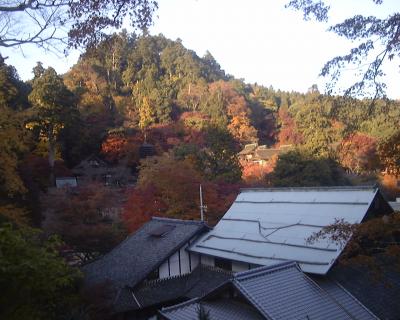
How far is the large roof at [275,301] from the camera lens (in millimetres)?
9188

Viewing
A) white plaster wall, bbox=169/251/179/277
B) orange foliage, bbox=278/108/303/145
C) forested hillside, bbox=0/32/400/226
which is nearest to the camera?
forested hillside, bbox=0/32/400/226

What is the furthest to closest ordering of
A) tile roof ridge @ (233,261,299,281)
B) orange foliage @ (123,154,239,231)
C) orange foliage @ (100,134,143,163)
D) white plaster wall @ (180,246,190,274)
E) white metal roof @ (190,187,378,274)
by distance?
orange foliage @ (100,134,143,163), orange foliage @ (123,154,239,231), white plaster wall @ (180,246,190,274), white metal roof @ (190,187,378,274), tile roof ridge @ (233,261,299,281)

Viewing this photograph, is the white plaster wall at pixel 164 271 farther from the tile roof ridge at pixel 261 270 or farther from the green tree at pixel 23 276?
the green tree at pixel 23 276

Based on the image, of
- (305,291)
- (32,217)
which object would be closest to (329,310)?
(305,291)

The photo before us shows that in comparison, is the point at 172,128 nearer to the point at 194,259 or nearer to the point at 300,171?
the point at 300,171

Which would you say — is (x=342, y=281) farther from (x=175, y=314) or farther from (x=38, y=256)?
(x=38, y=256)

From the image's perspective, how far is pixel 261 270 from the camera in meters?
10.1

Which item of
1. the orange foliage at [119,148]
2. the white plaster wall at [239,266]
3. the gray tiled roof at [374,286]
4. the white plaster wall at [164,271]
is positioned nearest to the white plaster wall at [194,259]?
the white plaster wall at [164,271]

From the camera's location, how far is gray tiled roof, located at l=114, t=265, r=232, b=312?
12.7 m

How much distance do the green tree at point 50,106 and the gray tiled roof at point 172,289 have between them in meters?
18.0

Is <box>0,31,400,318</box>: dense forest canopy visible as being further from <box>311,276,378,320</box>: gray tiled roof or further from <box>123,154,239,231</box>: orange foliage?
<box>311,276,378,320</box>: gray tiled roof

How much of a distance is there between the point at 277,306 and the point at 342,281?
244 cm

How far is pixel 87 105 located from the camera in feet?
123

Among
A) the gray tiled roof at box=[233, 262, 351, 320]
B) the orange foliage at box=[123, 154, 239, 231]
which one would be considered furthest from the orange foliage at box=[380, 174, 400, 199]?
the gray tiled roof at box=[233, 262, 351, 320]
